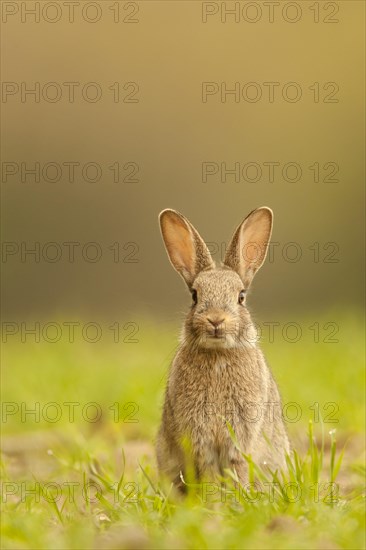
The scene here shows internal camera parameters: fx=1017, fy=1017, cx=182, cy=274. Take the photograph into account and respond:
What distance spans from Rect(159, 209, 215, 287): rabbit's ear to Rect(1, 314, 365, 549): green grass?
29.0 inches

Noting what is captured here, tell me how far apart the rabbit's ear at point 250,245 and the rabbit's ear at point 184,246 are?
134 mm

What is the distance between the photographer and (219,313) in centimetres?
477

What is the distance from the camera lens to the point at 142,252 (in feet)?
46.6

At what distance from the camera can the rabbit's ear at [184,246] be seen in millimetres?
5199

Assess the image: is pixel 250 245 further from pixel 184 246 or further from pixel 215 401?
pixel 215 401

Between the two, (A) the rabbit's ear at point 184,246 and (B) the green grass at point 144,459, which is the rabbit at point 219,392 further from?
(B) the green grass at point 144,459

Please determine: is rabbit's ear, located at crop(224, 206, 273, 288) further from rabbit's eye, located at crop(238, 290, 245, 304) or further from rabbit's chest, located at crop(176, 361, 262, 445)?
rabbit's chest, located at crop(176, 361, 262, 445)

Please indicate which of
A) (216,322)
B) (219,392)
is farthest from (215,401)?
(216,322)

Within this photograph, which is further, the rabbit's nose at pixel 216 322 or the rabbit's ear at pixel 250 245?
the rabbit's ear at pixel 250 245

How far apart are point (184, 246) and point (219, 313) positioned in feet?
2.07

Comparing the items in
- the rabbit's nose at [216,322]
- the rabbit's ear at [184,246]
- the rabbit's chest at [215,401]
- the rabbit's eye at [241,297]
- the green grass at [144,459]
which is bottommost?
the green grass at [144,459]

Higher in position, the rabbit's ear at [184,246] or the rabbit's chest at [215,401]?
the rabbit's ear at [184,246]

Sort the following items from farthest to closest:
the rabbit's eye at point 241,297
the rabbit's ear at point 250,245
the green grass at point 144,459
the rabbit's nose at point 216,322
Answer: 1. the rabbit's ear at point 250,245
2. the rabbit's eye at point 241,297
3. the rabbit's nose at point 216,322
4. the green grass at point 144,459

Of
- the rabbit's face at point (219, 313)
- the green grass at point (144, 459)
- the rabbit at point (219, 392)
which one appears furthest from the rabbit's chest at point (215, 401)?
the green grass at point (144, 459)
